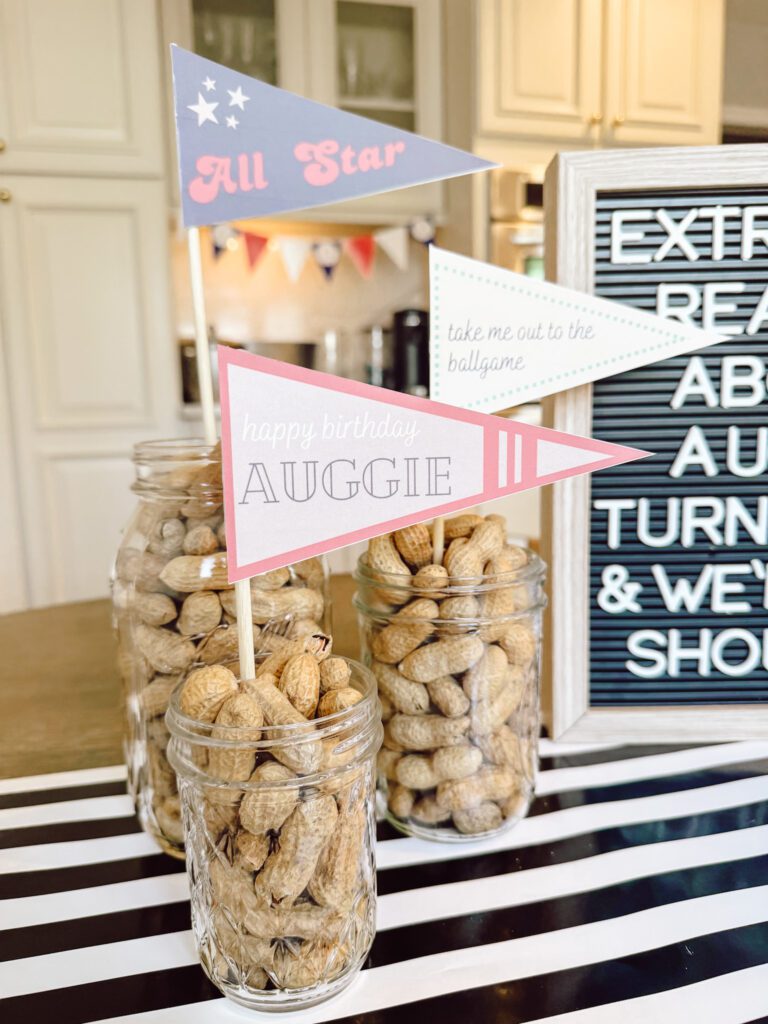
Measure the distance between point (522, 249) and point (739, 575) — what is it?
1742 mm

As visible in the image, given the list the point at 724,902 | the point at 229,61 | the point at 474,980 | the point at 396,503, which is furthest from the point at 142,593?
the point at 229,61

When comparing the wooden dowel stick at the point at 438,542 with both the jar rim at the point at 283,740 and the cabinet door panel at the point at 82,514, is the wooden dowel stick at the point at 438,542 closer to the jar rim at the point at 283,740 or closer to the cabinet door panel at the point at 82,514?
the jar rim at the point at 283,740

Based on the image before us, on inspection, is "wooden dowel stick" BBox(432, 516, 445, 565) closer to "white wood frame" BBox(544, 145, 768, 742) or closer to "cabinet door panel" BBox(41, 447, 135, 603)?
"white wood frame" BBox(544, 145, 768, 742)

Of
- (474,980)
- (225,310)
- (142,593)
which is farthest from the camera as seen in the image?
(225,310)

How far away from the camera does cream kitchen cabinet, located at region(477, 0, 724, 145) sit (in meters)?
2.13

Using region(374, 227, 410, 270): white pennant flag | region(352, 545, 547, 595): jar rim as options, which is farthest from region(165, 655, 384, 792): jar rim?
region(374, 227, 410, 270): white pennant flag

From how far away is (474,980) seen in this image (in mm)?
396

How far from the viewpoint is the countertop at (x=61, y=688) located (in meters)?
0.65

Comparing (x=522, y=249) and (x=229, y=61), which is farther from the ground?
(x=229, y=61)

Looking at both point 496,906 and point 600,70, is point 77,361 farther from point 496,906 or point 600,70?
point 496,906

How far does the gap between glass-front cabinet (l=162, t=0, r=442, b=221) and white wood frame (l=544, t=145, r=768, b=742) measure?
1.72m

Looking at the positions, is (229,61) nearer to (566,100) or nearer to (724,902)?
(566,100)

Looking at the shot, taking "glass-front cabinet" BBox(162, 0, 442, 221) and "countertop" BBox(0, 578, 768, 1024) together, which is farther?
"glass-front cabinet" BBox(162, 0, 442, 221)

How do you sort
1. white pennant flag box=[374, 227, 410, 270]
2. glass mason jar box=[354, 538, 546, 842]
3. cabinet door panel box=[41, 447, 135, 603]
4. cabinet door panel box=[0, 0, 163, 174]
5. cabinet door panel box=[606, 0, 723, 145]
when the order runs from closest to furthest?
glass mason jar box=[354, 538, 546, 842] < cabinet door panel box=[0, 0, 163, 174] < cabinet door panel box=[41, 447, 135, 603] < cabinet door panel box=[606, 0, 723, 145] < white pennant flag box=[374, 227, 410, 270]
